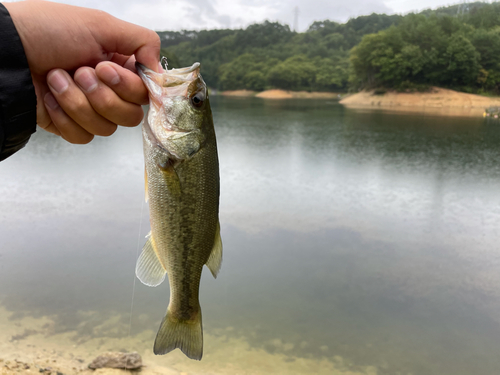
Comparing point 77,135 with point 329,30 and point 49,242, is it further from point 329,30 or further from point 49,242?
point 329,30

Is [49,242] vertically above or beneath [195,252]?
beneath

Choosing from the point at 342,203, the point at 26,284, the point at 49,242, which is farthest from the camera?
the point at 342,203

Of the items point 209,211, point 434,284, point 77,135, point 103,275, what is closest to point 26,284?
point 103,275

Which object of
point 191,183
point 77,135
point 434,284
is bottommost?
point 434,284

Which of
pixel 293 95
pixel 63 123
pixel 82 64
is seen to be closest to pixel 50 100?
pixel 63 123

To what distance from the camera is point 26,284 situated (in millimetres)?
6242

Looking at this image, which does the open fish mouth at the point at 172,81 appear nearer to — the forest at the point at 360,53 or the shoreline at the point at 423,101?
the forest at the point at 360,53

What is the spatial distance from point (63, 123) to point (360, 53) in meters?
71.3

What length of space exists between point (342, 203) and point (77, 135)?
889 cm

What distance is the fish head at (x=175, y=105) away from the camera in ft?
6.57

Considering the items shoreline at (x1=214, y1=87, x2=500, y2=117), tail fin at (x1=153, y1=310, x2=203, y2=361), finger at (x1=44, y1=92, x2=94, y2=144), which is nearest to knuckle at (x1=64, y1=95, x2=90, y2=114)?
finger at (x1=44, y1=92, x2=94, y2=144)

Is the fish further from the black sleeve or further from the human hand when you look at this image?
the black sleeve

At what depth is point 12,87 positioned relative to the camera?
1701mm

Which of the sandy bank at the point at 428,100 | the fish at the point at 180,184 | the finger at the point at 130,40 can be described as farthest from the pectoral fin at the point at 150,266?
the sandy bank at the point at 428,100
